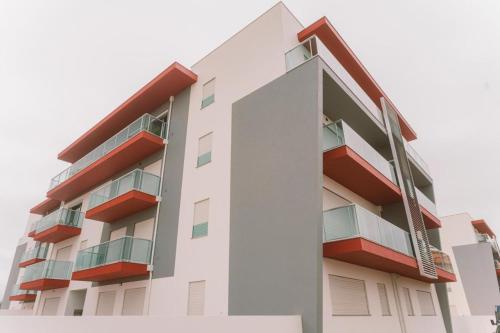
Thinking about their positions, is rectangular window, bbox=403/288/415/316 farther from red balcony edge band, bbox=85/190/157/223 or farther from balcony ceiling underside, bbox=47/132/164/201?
balcony ceiling underside, bbox=47/132/164/201

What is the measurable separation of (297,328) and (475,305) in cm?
2703

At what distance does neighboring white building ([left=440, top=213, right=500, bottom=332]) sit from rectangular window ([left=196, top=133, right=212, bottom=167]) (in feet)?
80.6

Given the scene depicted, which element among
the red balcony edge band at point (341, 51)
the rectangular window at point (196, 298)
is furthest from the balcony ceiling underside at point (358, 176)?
the rectangular window at point (196, 298)

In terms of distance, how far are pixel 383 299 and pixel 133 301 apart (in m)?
10.3

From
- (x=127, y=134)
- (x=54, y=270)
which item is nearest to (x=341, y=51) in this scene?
(x=127, y=134)

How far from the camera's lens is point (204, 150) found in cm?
1309

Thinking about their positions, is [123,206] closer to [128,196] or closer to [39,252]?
[128,196]

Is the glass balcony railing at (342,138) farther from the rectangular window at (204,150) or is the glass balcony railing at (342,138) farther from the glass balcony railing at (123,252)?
the glass balcony railing at (123,252)

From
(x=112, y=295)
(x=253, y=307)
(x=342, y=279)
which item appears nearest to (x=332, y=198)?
(x=342, y=279)

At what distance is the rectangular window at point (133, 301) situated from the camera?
41.1 ft

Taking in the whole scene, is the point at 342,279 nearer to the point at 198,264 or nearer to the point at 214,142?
the point at 198,264

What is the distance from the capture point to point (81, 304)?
16.9m

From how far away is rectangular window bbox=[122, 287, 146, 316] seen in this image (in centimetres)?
1252

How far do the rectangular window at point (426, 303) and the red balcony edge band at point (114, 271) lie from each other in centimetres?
1302
